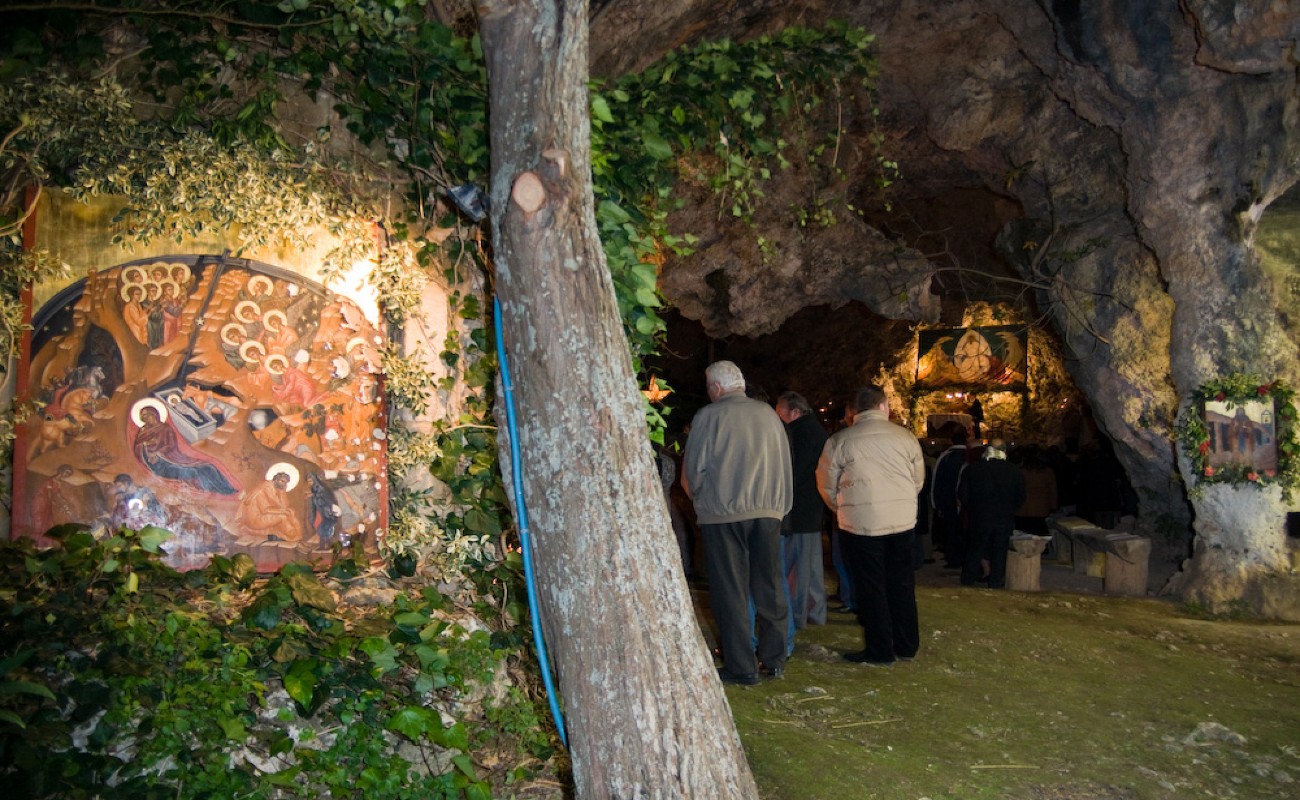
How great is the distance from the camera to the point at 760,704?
5.05 meters

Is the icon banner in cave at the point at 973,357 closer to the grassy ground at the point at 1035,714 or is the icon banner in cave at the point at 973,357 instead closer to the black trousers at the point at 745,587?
the grassy ground at the point at 1035,714

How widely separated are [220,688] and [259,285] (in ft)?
5.83

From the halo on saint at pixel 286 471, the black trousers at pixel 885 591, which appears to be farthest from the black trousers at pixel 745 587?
the halo on saint at pixel 286 471

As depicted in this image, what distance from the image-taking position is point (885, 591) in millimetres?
5980

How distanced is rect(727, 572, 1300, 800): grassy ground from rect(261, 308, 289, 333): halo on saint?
2929 millimetres

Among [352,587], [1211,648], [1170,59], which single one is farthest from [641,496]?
[1170,59]

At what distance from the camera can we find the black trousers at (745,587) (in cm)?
530

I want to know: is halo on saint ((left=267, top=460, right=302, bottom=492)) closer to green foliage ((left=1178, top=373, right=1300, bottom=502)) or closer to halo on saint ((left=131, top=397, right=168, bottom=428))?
halo on saint ((left=131, top=397, right=168, bottom=428))

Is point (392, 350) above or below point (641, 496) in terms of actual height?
above

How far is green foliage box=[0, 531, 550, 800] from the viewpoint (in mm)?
3396

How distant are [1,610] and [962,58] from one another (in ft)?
30.9

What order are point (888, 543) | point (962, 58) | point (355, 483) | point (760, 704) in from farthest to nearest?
point (962, 58) < point (888, 543) < point (760, 704) < point (355, 483)

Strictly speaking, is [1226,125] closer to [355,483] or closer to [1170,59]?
[1170,59]

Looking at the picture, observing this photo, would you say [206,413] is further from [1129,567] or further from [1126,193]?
[1126,193]
